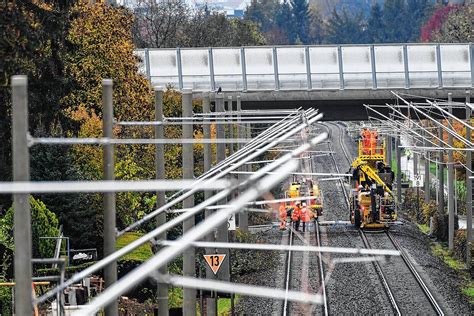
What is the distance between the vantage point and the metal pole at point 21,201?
10.4 m

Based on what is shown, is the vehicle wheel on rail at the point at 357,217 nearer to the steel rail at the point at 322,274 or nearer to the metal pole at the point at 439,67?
the steel rail at the point at 322,274

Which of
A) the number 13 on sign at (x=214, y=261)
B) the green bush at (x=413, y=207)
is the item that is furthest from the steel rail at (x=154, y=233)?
the green bush at (x=413, y=207)

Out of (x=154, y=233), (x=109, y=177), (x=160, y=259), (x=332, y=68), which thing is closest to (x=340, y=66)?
(x=332, y=68)

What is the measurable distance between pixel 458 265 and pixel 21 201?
105 ft

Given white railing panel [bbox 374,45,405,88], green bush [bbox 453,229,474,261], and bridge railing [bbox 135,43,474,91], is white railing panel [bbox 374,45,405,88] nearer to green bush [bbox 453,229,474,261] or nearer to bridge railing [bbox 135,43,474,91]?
bridge railing [bbox 135,43,474,91]

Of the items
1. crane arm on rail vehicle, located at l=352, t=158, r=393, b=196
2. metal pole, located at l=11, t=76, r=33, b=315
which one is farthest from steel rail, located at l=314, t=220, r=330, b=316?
metal pole, located at l=11, t=76, r=33, b=315

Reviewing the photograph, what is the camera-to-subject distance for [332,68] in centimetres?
5953

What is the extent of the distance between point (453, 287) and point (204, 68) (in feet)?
90.3

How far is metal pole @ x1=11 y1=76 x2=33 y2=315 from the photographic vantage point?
34.0 ft

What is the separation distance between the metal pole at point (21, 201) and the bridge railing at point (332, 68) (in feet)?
158

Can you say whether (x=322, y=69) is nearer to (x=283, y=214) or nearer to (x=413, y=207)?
(x=413, y=207)

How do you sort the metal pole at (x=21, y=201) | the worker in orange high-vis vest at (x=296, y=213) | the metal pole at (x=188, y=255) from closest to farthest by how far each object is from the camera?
the metal pole at (x=21, y=201) < the metal pole at (x=188, y=255) < the worker in orange high-vis vest at (x=296, y=213)

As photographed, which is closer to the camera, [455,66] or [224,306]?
[224,306]

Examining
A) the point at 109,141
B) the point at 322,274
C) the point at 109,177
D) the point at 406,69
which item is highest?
the point at 406,69
